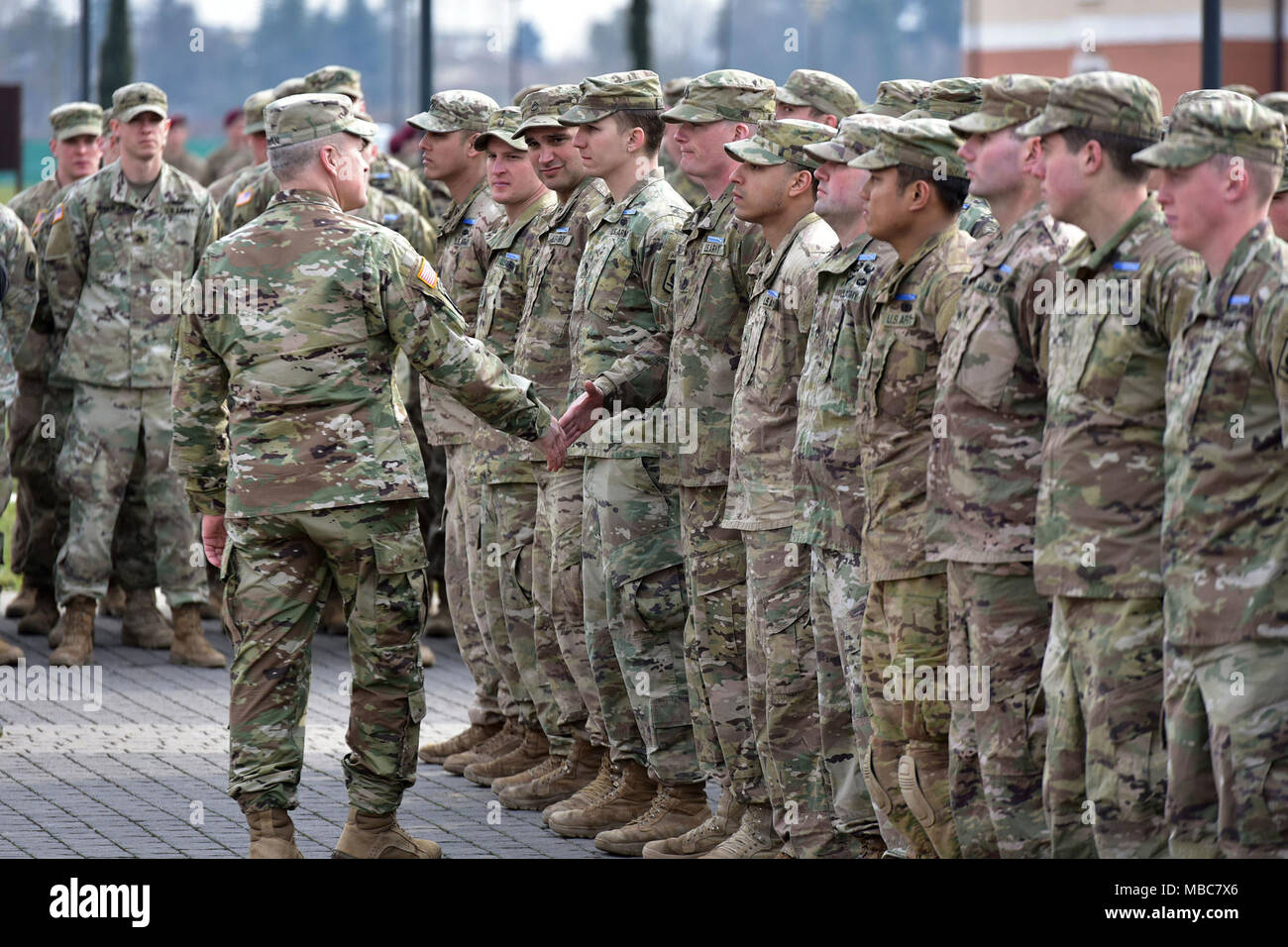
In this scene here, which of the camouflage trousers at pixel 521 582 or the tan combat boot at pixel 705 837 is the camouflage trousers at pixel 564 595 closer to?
the camouflage trousers at pixel 521 582

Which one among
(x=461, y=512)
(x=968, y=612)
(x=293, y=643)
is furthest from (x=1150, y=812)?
(x=461, y=512)

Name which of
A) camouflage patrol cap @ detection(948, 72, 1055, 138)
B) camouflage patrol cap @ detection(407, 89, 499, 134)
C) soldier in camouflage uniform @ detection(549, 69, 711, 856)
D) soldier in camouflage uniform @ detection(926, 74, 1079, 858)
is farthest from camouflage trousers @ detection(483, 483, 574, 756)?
camouflage patrol cap @ detection(948, 72, 1055, 138)

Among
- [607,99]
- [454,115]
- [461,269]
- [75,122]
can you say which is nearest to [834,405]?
[607,99]

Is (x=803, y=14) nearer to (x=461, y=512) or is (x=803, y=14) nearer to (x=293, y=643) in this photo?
(x=461, y=512)

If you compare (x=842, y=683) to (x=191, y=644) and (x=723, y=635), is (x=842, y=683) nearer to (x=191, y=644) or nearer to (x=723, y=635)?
(x=723, y=635)

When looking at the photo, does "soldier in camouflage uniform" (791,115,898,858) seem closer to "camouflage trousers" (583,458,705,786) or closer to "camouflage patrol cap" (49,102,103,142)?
"camouflage trousers" (583,458,705,786)

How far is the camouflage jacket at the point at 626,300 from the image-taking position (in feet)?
23.9

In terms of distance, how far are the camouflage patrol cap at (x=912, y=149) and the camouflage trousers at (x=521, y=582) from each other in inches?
104

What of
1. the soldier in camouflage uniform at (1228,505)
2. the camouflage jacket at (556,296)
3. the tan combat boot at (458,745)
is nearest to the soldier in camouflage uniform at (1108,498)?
the soldier in camouflage uniform at (1228,505)

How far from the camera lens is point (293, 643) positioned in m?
6.46

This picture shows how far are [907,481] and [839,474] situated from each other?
0.31 metres

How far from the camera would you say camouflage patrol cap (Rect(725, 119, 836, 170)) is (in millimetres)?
6602
